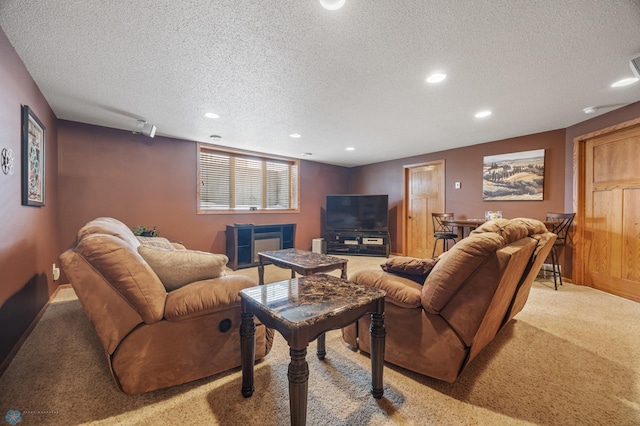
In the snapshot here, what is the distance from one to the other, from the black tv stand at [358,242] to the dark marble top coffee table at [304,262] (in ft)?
9.12

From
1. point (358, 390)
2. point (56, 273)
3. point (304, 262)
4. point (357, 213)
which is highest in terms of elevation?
point (357, 213)

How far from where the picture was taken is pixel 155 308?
1.38 meters

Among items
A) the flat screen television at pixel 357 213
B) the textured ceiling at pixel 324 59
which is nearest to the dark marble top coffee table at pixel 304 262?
the textured ceiling at pixel 324 59

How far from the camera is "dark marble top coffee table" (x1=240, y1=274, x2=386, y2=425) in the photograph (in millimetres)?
1034

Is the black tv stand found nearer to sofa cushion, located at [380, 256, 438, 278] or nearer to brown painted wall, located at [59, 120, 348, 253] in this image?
brown painted wall, located at [59, 120, 348, 253]

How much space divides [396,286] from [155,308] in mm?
1360

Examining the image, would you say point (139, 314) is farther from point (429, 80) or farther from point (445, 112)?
point (445, 112)

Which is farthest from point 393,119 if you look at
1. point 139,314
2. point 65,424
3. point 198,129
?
point 65,424

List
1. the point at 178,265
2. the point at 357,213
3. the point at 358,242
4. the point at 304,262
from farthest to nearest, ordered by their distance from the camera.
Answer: the point at 357,213 → the point at 358,242 → the point at 304,262 → the point at 178,265

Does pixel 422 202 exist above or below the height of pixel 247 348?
above

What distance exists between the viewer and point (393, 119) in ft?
11.1

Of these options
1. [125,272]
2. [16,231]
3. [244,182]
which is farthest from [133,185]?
[125,272]

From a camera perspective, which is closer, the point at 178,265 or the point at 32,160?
the point at 178,265

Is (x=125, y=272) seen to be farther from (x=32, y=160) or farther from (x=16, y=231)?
(x=32, y=160)
